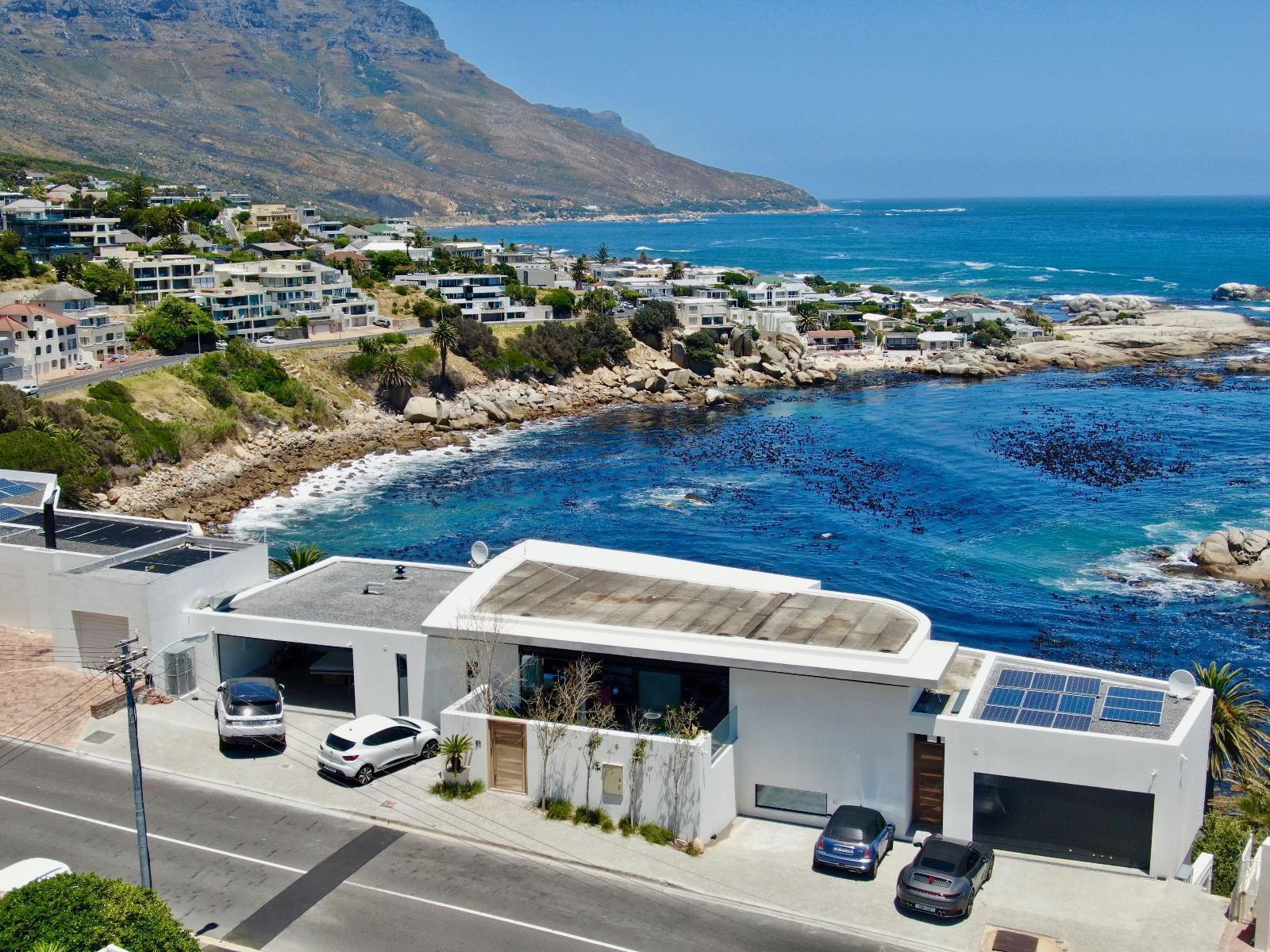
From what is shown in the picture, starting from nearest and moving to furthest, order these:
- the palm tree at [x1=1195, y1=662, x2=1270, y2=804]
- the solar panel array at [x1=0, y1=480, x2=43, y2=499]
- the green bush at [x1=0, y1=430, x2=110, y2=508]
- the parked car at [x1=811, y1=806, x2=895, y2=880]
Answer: the parked car at [x1=811, y1=806, x2=895, y2=880], the palm tree at [x1=1195, y1=662, x2=1270, y2=804], the solar panel array at [x1=0, y1=480, x2=43, y2=499], the green bush at [x1=0, y1=430, x2=110, y2=508]

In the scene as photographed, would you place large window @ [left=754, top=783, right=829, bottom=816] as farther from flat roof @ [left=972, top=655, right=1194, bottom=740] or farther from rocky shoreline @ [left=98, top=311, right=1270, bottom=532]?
rocky shoreline @ [left=98, top=311, right=1270, bottom=532]

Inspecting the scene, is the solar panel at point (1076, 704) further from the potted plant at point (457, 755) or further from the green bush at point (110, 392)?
the green bush at point (110, 392)

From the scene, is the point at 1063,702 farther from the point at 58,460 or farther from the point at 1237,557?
the point at 58,460

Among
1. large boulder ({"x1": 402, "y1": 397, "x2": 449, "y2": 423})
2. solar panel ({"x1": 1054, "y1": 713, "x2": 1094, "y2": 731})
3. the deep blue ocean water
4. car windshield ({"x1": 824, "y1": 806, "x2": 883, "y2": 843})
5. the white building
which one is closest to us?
car windshield ({"x1": 824, "y1": 806, "x2": 883, "y2": 843})

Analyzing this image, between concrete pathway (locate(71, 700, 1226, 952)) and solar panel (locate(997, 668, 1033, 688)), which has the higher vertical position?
solar panel (locate(997, 668, 1033, 688))

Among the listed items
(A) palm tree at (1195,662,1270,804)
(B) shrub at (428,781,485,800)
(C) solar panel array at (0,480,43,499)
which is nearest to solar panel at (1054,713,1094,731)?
(A) palm tree at (1195,662,1270,804)

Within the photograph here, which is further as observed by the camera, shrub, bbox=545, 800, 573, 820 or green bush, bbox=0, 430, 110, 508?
green bush, bbox=0, 430, 110, 508
